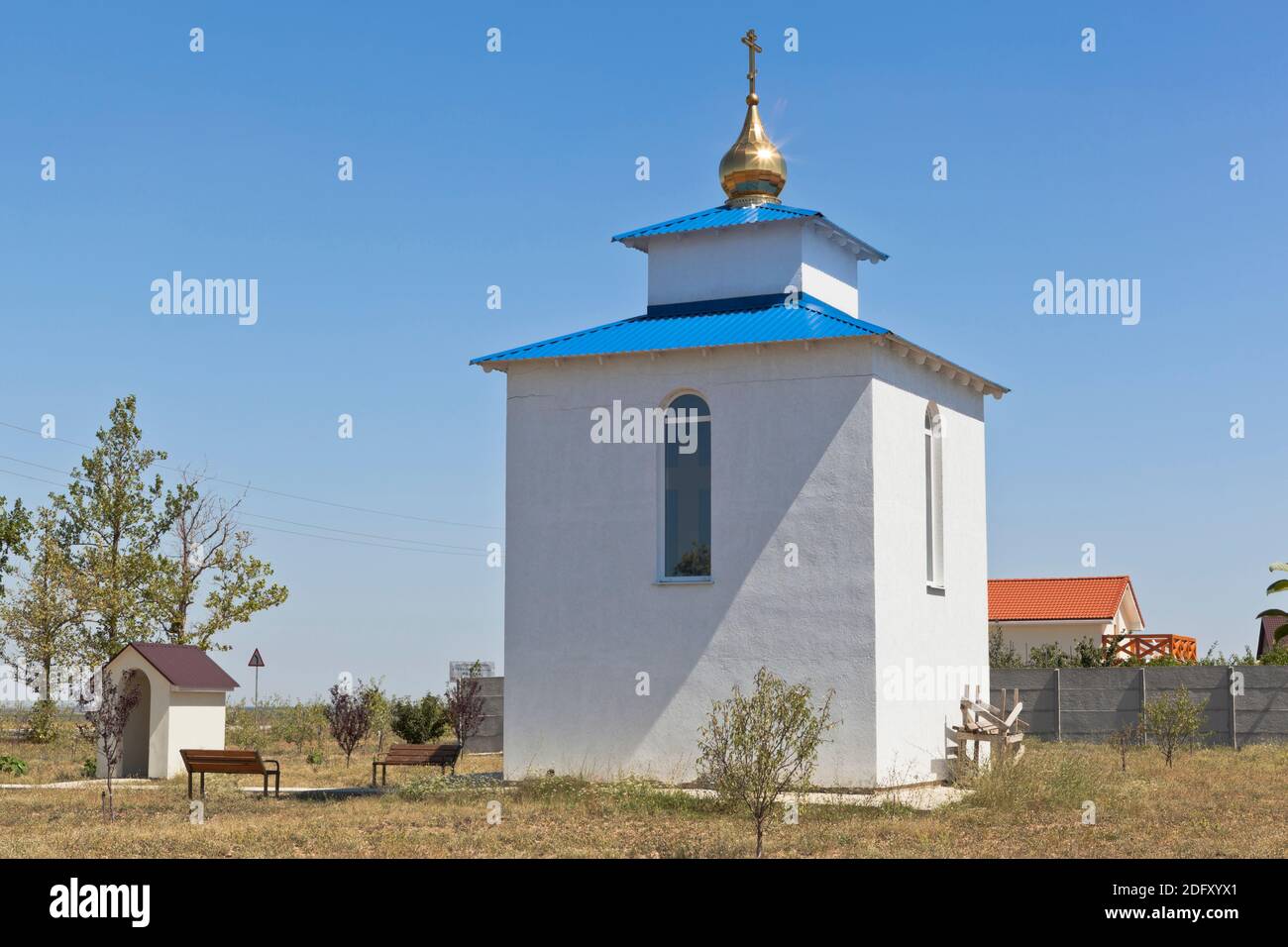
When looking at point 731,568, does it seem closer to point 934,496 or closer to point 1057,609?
point 934,496

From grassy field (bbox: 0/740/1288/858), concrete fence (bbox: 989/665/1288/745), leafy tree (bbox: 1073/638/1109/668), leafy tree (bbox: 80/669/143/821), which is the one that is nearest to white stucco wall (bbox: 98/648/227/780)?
leafy tree (bbox: 80/669/143/821)

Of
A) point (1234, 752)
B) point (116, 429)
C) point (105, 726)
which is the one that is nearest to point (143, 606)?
point (116, 429)

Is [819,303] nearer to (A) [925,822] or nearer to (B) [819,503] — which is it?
(B) [819,503]

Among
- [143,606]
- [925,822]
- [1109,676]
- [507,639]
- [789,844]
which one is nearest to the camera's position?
[789,844]

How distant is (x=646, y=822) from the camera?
15.9m

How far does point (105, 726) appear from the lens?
19.9 m

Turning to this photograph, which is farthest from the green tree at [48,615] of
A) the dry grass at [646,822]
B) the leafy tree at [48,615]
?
the dry grass at [646,822]

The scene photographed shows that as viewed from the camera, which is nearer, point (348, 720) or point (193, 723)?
point (193, 723)

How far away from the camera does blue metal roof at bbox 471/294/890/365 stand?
62.5 feet

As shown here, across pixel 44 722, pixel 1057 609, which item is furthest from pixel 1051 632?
pixel 44 722

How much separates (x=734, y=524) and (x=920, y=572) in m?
2.75

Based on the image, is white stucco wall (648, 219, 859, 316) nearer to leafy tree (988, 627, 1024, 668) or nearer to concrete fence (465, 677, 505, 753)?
concrete fence (465, 677, 505, 753)
